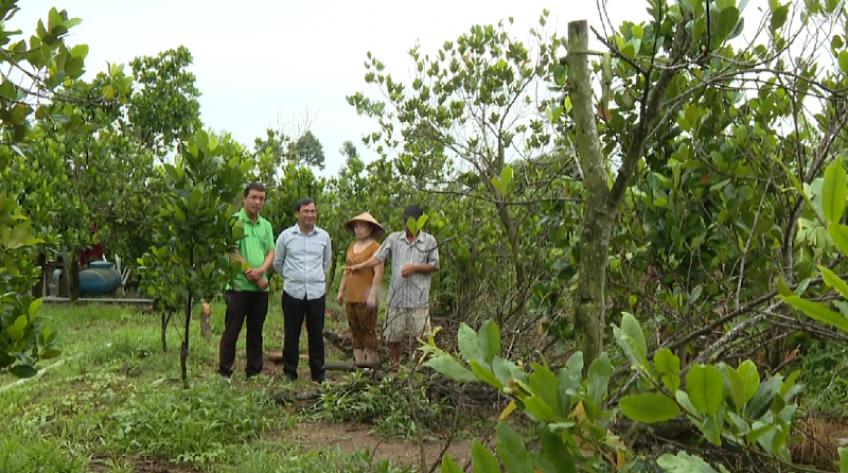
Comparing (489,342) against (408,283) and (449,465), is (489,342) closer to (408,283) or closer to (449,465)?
(449,465)

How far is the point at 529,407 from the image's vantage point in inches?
40.3

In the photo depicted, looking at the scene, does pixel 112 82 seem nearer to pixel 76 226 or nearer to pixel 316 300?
pixel 316 300

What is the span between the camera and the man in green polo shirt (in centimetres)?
644

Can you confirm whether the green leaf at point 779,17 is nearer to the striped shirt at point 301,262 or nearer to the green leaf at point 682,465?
the green leaf at point 682,465

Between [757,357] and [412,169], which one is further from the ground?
[412,169]

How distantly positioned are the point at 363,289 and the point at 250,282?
1.07m

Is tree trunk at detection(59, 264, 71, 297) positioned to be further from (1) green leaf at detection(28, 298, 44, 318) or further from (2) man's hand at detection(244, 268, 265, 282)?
(1) green leaf at detection(28, 298, 44, 318)

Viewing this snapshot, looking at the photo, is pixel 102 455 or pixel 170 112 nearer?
pixel 102 455

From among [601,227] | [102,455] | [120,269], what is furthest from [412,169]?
[120,269]

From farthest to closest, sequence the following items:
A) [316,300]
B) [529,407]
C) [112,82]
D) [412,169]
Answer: [412,169] → [316,300] → [112,82] → [529,407]

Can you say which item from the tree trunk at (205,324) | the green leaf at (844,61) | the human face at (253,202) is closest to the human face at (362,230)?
the human face at (253,202)

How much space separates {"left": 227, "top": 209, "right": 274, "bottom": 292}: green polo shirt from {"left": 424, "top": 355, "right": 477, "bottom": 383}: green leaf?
213 inches

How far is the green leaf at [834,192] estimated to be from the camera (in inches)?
33.1

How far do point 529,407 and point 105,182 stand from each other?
1215cm
